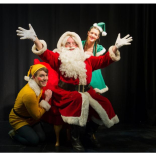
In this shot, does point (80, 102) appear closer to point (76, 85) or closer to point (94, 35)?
point (76, 85)

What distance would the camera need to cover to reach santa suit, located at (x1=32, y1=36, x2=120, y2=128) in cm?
212

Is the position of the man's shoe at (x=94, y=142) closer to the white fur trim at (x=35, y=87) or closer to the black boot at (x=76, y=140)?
the black boot at (x=76, y=140)

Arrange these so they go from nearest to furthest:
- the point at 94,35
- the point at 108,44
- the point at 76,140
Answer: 1. the point at 76,140
2. the point at 94,35
3. the point at 108,44

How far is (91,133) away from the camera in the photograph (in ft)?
8.08

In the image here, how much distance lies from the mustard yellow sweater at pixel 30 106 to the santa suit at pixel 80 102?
0.17 meters

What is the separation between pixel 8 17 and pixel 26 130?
1.97 m

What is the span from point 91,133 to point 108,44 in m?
1.70

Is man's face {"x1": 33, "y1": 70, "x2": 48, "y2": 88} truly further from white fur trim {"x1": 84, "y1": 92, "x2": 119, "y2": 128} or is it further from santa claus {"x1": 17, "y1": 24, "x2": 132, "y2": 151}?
white fur trim {"x1": 84, "y1": 92, "x2": 119, "y2": 128}

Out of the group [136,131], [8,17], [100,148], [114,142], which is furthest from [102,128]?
[8,17]

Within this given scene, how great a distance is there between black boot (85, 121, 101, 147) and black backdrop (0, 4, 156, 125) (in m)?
1.30

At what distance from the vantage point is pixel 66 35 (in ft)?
7.98

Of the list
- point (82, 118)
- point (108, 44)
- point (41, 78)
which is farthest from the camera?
point (108, 44)

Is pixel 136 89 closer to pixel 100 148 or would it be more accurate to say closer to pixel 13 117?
pixel 100 148

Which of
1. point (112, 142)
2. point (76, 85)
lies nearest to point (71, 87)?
point (76, 85)
